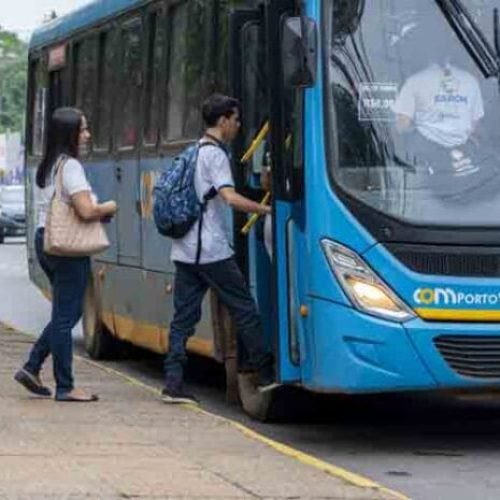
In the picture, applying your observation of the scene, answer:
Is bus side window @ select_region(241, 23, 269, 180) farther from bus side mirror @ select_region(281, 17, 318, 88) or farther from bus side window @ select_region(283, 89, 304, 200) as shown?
bus side mirror @ select_region(281, 17, 318, 88)

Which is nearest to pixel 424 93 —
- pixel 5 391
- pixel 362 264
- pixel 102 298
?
pixel 362 264

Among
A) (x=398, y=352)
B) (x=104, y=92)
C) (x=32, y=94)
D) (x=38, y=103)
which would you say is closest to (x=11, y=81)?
(x=32, y=94)

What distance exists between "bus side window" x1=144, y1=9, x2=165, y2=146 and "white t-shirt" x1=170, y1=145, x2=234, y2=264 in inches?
87.2

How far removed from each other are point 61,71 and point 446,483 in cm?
844

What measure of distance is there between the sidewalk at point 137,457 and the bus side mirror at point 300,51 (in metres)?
2.00

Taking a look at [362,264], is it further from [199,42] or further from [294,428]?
[199,42]

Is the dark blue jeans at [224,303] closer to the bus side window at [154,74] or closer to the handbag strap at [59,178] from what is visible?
the handbag strap at [59,178]

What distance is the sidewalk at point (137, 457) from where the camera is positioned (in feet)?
27.5

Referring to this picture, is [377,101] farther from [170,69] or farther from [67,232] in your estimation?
[170,69]

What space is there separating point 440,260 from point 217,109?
1901 millimetres

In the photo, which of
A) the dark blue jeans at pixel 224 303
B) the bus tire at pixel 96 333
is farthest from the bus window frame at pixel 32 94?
the dark blue jeans at pixel 224 303

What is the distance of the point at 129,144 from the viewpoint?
1395 centimetres

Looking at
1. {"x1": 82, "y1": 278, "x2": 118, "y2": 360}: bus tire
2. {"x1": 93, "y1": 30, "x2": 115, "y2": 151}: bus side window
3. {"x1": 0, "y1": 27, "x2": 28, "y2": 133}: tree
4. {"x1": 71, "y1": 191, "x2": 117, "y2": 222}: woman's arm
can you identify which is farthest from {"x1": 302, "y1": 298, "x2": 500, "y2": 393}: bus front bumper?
{"x1": 0, "y1": 27, "x2": 28, "y2": 133}: tree

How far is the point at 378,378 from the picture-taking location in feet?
31.2
